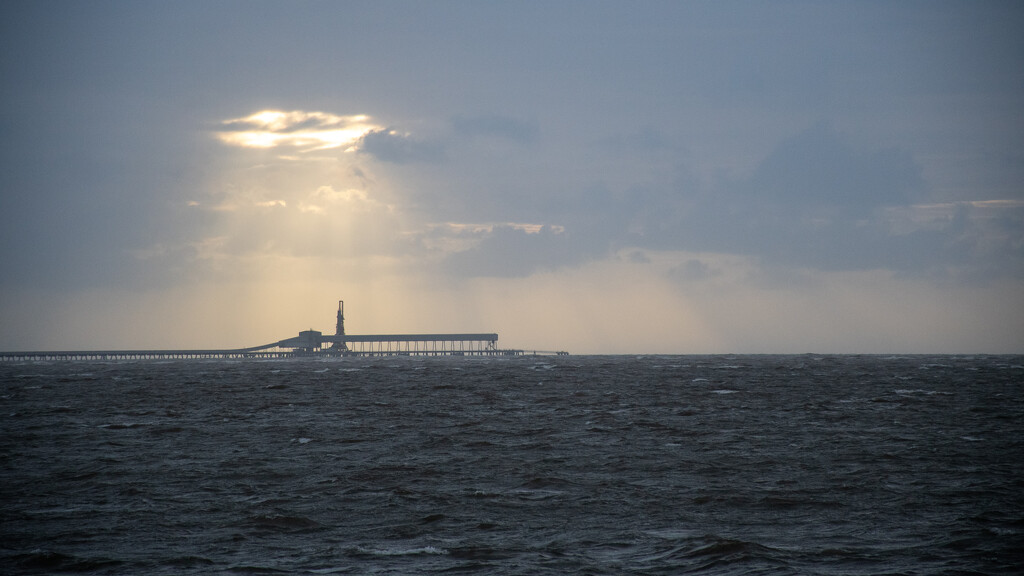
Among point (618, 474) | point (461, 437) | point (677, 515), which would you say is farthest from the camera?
point (461, 437)

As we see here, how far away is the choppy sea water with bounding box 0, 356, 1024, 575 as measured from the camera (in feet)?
60.5

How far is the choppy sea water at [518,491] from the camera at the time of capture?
726 inches

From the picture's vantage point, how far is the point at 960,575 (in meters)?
16.6

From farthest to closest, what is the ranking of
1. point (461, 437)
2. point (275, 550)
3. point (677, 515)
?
1. point (461, 437)
2. point (677, 515)
3. point (275, 550)

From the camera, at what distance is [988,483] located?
1033 inches

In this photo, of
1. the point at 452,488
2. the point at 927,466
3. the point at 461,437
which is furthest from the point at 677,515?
the point at 461,437

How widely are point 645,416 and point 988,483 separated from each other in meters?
22.3

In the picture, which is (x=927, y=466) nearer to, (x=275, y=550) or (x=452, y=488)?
(x=452, y=488)

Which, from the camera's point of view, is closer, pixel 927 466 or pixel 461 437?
pixel 927 466

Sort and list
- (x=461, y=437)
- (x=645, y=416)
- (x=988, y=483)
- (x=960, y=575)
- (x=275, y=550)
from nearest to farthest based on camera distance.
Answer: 1. (x=960, y=575)
2. (x=275, y=550)
3. (x=988, y=483)
4. (x=461, y=437)
5. (x=645, y=416)

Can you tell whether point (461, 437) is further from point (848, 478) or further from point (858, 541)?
point (858, 541)

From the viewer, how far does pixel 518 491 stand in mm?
25719

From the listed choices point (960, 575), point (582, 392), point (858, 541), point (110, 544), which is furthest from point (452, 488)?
point (582, 392)

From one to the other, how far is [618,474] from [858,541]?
32.8 feet
